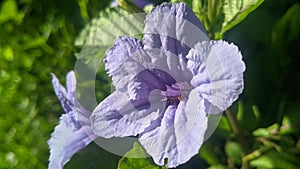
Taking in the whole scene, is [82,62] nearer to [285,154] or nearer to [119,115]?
[119,115]

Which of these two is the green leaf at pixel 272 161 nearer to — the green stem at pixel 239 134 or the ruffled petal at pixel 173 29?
the green stem at pixel 239 134

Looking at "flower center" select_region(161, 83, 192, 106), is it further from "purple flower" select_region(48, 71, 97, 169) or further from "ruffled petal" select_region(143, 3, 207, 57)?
"purple flower" select_region(48, 71, 97, 169)

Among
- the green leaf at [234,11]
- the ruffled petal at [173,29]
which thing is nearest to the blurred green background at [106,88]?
the green leaf at [234,11]

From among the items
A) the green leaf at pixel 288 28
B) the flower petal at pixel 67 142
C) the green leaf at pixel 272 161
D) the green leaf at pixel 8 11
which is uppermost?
the green leaf at pixel 8 11

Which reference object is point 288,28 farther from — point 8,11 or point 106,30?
point 8,11

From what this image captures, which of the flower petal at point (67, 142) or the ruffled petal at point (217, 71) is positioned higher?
the ruffled petal at point (217, 71)
